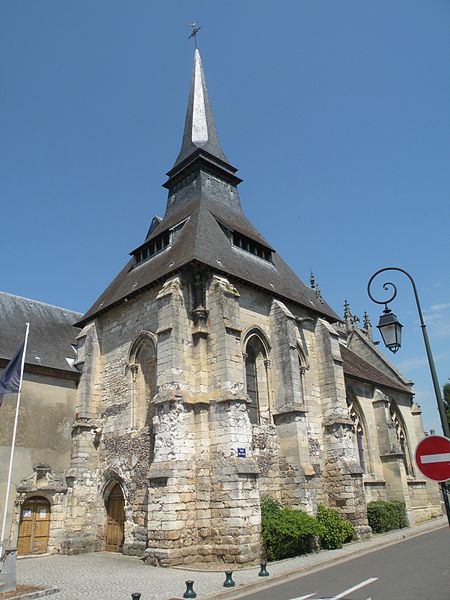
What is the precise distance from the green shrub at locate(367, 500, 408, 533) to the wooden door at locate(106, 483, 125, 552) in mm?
9553

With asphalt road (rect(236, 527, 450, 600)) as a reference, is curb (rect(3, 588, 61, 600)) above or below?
above

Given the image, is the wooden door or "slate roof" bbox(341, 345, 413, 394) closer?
the wooden door

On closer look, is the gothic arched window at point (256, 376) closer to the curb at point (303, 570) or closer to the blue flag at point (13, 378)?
the curb at point (303, 570)

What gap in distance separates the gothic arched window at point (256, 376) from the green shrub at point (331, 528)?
333 centimetres

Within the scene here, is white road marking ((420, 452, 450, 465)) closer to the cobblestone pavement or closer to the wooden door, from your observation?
the cobblestone pavement

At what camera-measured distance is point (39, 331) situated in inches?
755

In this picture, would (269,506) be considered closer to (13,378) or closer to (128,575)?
(128,575)

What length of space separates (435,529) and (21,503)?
1591cm

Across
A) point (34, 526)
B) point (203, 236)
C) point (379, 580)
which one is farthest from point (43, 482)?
point (379, 580)

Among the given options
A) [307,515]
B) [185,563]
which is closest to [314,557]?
[307,515]

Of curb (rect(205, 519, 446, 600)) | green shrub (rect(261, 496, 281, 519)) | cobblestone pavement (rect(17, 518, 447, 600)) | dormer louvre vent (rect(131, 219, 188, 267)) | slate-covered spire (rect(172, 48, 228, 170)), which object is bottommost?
curb (rect(205, 519, 446, 600))

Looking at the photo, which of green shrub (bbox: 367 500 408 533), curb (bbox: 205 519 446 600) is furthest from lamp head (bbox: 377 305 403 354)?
green shrub (bbox: 367 500 408 533)

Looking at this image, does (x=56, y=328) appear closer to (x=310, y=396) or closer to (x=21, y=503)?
(x=21, y=503)

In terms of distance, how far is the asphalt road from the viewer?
26.9 ft
